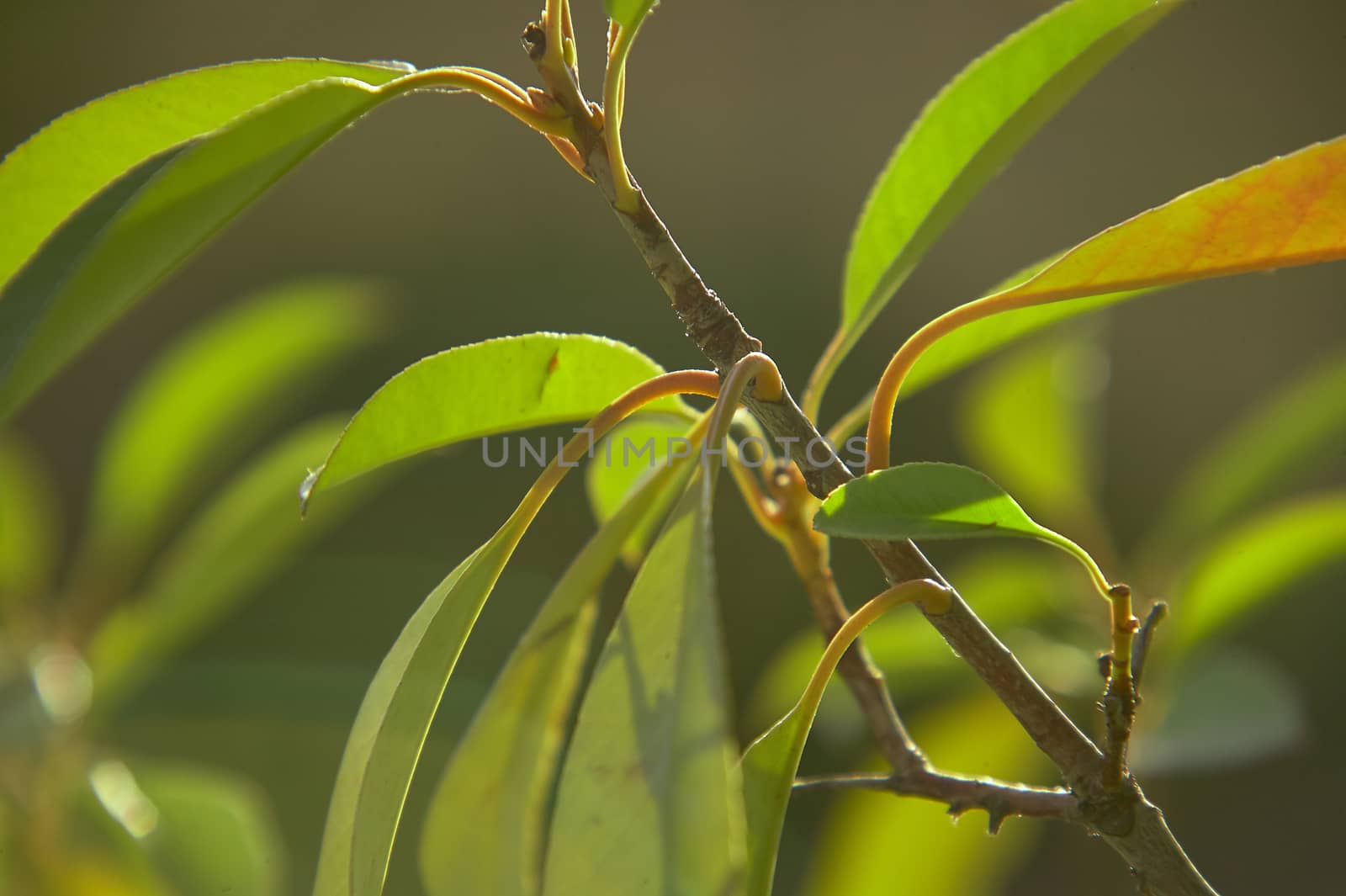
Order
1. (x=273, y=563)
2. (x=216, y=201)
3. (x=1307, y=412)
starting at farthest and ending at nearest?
1. (x=273, y=563)
2. (x=1307, y=412)
3. (x=216, y=201)

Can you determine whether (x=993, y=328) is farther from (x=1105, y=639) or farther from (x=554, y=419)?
(x=1105, y=639)

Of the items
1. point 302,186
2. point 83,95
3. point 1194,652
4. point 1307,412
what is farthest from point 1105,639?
point 83,95

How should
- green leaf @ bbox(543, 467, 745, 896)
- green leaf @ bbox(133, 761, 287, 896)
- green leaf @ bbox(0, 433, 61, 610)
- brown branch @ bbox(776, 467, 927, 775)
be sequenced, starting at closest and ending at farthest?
green leaf @ bbox(543, 467, 745, 896) → brown branch @ bbox(776, 467, 927, 775) → green leaf @ bbox(133, 761, 287, 896) → green leaf @ bbox(0, 433, 61, 610)

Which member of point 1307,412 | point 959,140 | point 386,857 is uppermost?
point 959,140

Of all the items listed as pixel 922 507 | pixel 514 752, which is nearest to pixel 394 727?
pixel 514 752

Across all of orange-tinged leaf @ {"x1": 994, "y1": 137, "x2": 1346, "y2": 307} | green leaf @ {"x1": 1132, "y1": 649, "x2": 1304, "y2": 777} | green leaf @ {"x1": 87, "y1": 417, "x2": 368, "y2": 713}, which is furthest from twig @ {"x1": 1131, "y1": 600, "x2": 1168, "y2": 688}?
green leaf @ {"x1": 87, "y1": 417, "x2": 368, "y2": 713}

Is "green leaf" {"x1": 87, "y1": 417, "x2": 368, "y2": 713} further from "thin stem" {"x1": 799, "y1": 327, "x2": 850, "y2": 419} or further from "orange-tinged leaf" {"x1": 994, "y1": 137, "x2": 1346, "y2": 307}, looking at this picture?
"orange-tinged leaf" {"x1": 994, "y1": 137, "x2": 1346, "y2": 307}
